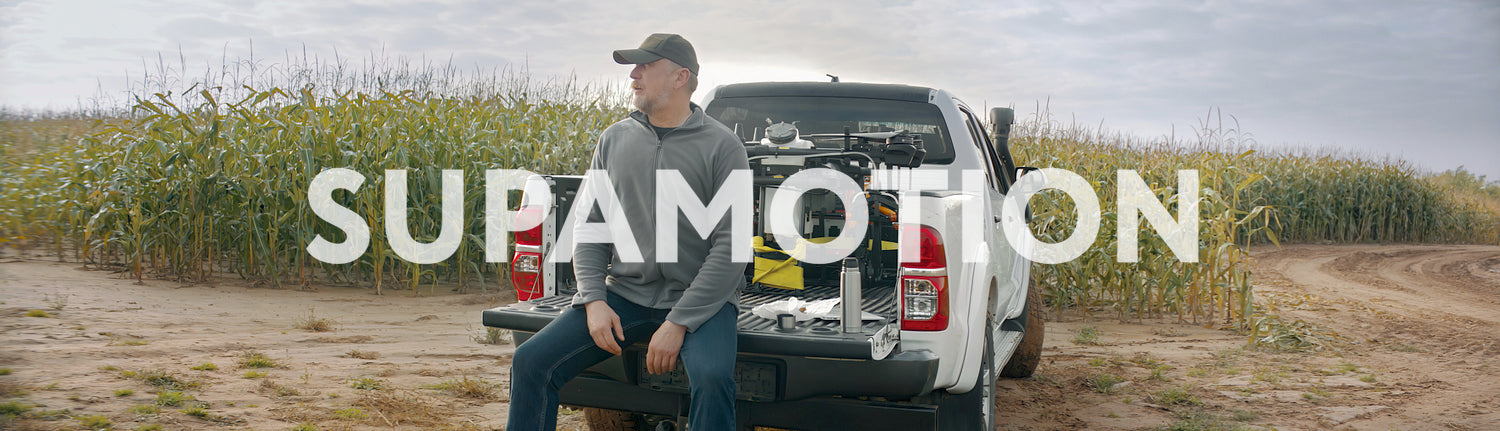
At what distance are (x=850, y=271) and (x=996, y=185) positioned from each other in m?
2.63

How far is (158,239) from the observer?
27.6ft

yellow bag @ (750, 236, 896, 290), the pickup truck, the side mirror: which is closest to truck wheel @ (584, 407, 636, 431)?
the pickup truck

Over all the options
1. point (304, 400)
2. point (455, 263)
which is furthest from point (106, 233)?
point (304, 400)

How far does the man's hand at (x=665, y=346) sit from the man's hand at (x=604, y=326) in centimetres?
12

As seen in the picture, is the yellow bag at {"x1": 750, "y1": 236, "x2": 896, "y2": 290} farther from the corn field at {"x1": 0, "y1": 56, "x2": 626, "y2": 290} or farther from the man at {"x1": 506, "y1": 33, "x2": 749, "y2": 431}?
the corn field at {"x1": 0, "y1": 56, "x2": 626, "y2": 290}

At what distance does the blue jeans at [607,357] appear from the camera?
113 inches


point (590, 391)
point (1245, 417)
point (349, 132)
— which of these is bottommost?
point (1245, 417)

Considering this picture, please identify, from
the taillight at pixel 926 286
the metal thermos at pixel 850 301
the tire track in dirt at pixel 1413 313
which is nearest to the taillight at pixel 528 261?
the metal thermos at pixel 850 301

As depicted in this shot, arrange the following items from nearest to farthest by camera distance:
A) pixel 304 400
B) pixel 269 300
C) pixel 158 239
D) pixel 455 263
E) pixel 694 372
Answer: pixel 694 372, pixel 304 400, pixel 269 300, pixel 158 239, pixel 455 263

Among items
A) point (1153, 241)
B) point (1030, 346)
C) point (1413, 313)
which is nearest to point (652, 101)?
point (1030, 346)

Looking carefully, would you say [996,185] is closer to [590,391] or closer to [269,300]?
[590,391]

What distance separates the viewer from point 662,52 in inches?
122

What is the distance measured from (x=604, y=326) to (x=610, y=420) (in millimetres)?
1195

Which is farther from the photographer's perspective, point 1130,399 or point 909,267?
point 1130,399
